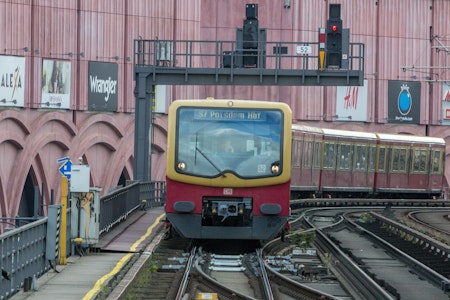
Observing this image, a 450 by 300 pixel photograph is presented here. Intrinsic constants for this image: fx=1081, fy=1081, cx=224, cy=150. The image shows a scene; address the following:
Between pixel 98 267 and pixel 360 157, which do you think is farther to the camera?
pixel 360 157

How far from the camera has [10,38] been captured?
45.1m

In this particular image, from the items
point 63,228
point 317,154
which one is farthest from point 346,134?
point 63,228

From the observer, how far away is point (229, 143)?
19.8m

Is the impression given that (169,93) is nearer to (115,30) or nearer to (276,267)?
(115,30)

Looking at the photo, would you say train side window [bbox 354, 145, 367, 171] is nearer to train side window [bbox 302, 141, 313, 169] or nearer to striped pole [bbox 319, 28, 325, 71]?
train side window [bbox 302, 141, 313, 169]

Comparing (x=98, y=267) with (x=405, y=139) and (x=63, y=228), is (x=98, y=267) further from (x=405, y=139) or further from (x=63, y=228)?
(x=405, y=139)

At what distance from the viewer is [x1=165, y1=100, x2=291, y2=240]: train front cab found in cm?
1972

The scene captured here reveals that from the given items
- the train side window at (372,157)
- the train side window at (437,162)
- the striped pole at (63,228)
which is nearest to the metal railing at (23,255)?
the striped pole at (63,228)

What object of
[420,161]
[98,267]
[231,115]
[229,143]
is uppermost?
[231,115]

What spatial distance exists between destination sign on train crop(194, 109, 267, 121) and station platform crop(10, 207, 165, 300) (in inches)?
100

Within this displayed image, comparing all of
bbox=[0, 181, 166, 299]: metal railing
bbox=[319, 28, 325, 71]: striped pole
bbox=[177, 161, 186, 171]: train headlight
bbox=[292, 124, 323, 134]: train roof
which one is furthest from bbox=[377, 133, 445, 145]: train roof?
bbox=[0, 181, 166, 299]: metal railing

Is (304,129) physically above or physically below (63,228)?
above

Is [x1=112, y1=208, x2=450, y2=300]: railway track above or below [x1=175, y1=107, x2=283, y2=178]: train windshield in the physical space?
below

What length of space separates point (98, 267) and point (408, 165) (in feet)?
103
